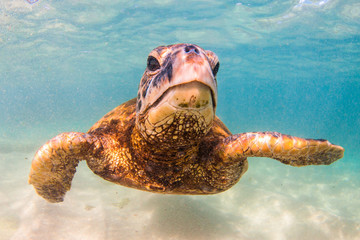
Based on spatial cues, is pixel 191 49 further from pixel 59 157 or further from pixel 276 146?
pixel 59 157

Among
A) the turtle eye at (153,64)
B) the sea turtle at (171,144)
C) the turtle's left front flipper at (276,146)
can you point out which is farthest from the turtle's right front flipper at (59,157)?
the turtle's left front flipper at (276,146)

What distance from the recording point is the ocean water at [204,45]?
16.1ft

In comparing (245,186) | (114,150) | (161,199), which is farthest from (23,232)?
(245,186)

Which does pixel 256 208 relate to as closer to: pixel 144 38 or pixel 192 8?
pixel 192 8

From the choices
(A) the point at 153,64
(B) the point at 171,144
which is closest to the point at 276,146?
(B) the point at 171,144

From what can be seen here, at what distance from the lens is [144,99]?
2223 mm

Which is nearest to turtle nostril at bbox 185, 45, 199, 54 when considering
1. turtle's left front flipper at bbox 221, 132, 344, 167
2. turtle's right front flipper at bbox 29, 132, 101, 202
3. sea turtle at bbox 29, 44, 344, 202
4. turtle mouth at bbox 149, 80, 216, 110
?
sea turtle at bbox 29, 44, 344, 202

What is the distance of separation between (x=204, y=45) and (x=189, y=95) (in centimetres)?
2428

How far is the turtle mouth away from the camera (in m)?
1.76

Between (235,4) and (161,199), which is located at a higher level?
(235,4)

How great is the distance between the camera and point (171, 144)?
2461 millimetres

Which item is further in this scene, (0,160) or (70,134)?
(0,160)

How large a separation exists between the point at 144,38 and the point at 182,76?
22.8m

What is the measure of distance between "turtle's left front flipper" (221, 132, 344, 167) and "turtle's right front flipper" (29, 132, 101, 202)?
1.76m
